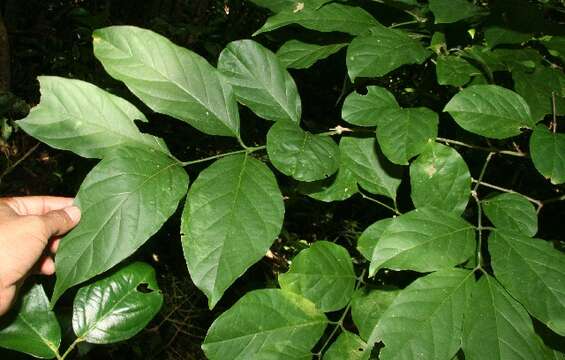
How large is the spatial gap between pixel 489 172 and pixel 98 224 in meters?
1.64

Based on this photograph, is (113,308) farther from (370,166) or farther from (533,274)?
(533,274)

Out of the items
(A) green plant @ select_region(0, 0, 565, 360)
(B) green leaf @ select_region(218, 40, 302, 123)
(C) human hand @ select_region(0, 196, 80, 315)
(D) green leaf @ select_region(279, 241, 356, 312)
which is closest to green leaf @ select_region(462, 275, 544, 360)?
(A) green plant @ select_region(0, 0, 565, 360)

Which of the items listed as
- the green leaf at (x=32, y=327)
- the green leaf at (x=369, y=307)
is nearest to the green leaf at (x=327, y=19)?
the green leaf at (x=369, y=307)

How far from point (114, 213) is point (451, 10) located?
0.84 metres

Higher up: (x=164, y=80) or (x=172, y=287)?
Answer: (x=164, y=80)

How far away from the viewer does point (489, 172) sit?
200cm

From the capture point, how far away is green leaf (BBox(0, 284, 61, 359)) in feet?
3.33

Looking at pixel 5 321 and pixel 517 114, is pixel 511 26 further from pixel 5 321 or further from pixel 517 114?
pixel 5 321

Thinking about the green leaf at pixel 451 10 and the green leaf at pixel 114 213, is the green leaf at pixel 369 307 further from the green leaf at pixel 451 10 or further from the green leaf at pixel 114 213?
the green leaf at pixel 451 10

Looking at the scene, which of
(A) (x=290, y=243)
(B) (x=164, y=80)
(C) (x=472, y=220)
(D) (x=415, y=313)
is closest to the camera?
(D) (x=415, y=313)

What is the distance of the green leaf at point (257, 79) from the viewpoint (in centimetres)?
109

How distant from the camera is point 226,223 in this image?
0.85m

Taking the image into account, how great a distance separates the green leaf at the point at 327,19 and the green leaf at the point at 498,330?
0.65m

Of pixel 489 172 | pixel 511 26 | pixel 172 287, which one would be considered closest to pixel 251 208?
pixel 511 26
